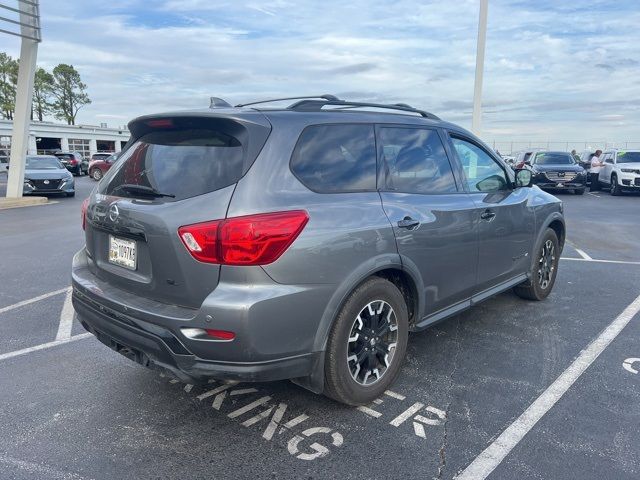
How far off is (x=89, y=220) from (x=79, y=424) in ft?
4.11

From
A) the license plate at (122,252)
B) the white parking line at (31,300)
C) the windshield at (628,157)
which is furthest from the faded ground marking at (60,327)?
the windshield at (628,157)

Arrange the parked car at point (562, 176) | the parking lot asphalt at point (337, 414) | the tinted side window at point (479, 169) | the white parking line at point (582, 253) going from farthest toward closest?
the parked car at point (562, 176) → the white parking line at point (582, 253) → the tinted side window at point (479, 169) → the parking lot asphalt at point (337, 414)

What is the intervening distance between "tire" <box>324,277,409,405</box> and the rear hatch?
809mm

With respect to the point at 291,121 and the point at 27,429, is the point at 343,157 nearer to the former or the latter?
the point at 291,121

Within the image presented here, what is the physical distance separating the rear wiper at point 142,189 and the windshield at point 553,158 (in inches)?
774

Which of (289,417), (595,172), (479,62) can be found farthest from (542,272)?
(595,172)

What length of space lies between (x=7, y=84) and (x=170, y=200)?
71246 mm

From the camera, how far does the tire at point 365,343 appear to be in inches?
114

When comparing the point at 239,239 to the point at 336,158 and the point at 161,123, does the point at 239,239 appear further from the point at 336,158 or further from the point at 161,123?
the point at 161,123

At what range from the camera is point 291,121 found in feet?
9.55

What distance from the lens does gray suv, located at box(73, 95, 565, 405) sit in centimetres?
258

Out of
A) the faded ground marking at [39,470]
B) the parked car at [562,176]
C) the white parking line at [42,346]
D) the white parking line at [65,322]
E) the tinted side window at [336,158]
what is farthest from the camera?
the parked car at [562,176]

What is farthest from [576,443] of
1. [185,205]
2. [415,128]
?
[185,205]

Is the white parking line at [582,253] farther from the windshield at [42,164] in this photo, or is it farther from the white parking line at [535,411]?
the windshield at [42,164]
